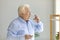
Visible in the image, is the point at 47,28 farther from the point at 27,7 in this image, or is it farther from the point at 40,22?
the point at 27,7

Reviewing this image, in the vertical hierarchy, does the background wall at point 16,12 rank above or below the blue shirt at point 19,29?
above

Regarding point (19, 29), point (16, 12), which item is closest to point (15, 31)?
point (19, 29)

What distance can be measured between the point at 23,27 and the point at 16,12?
0.39ft

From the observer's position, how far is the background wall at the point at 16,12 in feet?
2.64

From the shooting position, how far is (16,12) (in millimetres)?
806

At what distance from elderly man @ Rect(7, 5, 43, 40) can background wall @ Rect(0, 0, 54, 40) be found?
0.10 ft

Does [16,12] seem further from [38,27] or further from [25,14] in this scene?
[38,27]

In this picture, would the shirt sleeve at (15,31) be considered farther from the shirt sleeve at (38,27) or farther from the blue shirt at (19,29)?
the shirt sleeve at (38,27)

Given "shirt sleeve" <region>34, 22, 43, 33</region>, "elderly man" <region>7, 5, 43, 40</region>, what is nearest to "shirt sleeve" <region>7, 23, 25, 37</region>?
"elderly man" <region>7, 5, 43, 40</region>

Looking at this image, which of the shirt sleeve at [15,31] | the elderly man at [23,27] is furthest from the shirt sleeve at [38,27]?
the shirt sleeve at [15,31]

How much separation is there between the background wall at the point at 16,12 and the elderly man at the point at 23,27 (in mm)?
31

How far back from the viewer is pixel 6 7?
0.81 metres

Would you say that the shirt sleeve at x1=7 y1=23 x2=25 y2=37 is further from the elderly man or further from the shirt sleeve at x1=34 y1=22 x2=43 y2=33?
the shirt sleeve at x1=34 y1=22 x2=43 y2=33

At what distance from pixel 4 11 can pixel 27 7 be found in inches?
6.7
